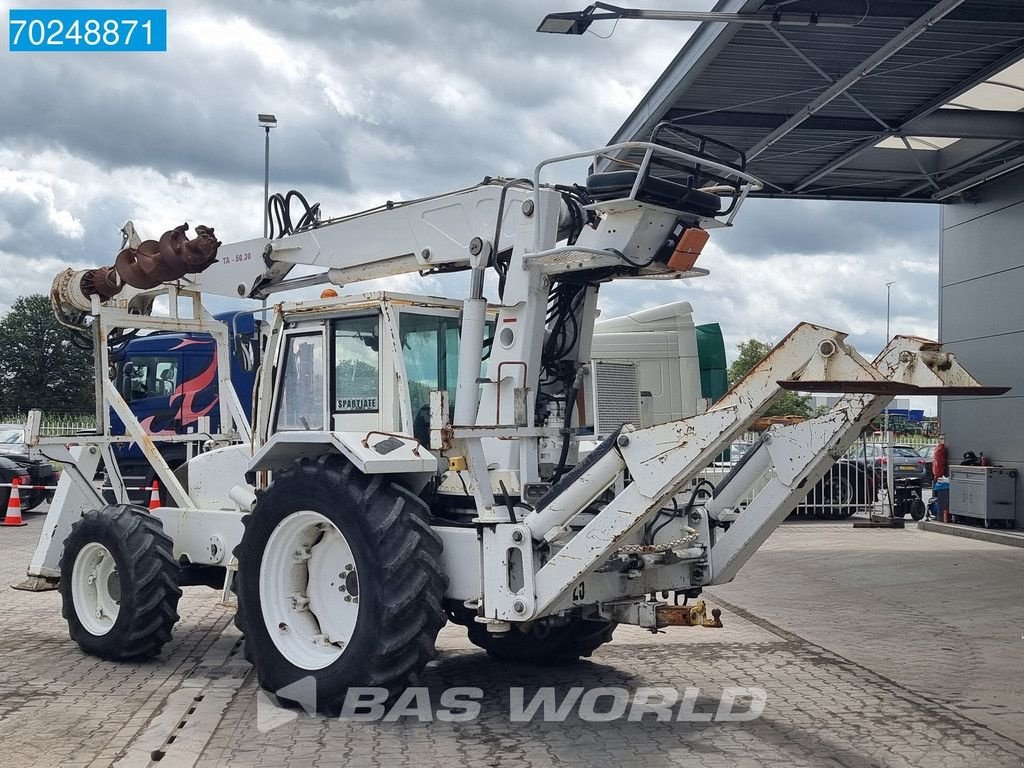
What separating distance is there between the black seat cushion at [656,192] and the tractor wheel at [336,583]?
2270 millimetres

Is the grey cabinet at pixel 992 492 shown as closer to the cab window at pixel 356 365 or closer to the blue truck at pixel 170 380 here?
the blue truck at pixel 170 380

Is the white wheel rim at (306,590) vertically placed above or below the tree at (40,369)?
below

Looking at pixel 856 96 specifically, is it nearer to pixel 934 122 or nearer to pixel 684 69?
pixel 934 122

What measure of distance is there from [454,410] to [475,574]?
1.23 metres

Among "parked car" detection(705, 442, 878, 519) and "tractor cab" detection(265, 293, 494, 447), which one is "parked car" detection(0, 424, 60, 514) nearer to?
"parked car" detection(705, 442, 878, 519)

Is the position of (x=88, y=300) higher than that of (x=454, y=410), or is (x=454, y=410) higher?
(x=88, y=300)

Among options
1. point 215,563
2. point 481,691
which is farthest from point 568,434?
point 215,563

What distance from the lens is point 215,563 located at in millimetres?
8992

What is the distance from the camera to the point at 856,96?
53.0 ft

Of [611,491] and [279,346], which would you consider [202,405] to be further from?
[611,491]

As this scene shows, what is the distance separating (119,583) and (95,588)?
50 centimetres

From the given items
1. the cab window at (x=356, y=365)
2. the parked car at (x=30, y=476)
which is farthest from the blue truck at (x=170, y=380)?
the cab window at (x=356, y=365)

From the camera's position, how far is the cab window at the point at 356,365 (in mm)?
7777

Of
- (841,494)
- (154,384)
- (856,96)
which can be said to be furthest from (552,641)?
(841,494)
